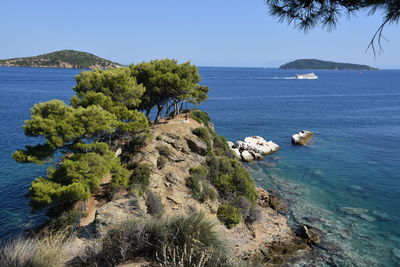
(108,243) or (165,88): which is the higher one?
(165,88)

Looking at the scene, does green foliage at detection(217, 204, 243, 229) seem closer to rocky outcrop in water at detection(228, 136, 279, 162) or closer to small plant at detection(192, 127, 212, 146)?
small plant at detection(192, 127, 212, 146)

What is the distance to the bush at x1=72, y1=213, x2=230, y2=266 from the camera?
7809 mm

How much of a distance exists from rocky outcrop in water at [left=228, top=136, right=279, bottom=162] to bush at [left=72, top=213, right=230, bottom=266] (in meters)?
30.5

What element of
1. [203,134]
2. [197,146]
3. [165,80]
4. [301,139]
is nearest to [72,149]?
[197,146]

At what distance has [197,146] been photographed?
1130 inches

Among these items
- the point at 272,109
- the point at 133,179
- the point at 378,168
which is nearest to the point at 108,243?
the point at 133,179

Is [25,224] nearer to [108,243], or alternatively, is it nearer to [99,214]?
[99,214]

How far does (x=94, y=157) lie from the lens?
18531 mm

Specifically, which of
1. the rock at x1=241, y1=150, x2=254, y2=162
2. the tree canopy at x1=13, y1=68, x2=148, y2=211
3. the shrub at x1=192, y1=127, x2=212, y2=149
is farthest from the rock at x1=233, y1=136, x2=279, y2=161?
the tree canopy at x1=13, y1=68, x2=148, y2=211

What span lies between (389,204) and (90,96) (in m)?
27.4

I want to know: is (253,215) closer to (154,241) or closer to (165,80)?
(154,241)

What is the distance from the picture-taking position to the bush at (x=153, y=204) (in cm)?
1939

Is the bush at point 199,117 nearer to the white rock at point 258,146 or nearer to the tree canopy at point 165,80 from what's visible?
the tree canopy at point 165,80

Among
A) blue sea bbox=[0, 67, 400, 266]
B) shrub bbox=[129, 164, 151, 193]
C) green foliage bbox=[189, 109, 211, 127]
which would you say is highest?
green foliage bbox=[189, 109, 211, 127]
